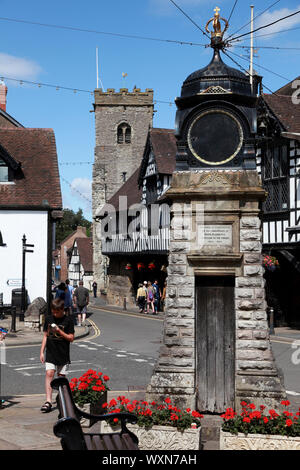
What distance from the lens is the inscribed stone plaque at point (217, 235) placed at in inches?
345

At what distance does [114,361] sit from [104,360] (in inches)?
11.1

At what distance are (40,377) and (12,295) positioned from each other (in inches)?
514

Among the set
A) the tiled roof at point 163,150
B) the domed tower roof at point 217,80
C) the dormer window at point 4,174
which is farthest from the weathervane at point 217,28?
the tiled roof at point 163,150

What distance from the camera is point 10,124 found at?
42.2 meters

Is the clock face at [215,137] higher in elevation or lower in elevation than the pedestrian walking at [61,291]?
higher

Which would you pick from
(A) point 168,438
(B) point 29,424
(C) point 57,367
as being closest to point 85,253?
(C) point 57,367

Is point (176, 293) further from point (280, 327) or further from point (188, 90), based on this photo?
point (280, 327)

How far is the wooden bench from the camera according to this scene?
4621 millimetres

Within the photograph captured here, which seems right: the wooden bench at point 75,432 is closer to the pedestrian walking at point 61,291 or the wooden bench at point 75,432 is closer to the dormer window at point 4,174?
the pedestrian walking at point 61,291

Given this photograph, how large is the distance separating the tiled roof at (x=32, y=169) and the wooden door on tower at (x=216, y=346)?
1950 cm

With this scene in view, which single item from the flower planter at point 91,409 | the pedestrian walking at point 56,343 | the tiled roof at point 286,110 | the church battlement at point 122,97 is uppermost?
the church battlement at point 122,97

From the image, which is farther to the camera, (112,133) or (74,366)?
(112,133)

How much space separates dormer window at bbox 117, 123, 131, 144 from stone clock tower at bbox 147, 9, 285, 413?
52.0 meters
